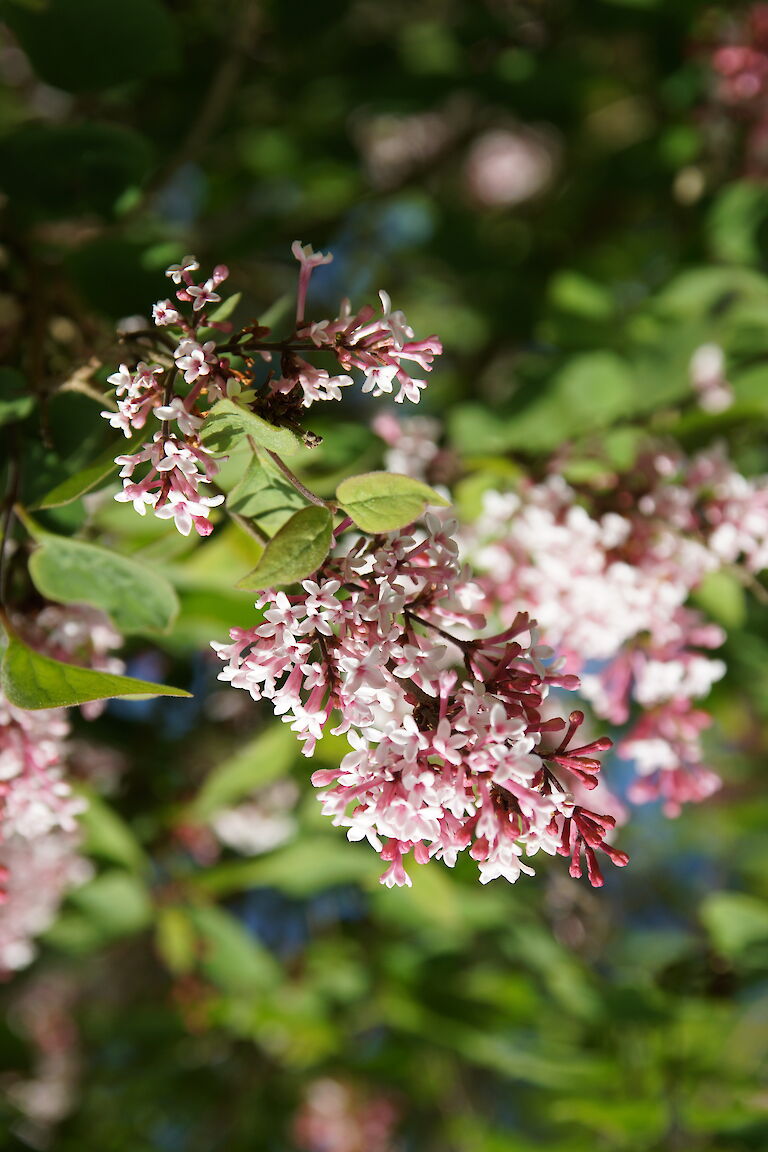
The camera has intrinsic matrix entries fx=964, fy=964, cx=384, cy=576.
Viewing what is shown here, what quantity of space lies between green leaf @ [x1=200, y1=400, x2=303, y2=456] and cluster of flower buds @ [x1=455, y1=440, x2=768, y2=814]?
18.1 inches

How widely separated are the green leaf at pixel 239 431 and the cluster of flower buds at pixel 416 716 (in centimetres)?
9

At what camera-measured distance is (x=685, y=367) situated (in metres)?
1.21

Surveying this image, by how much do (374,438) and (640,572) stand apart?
12.0 inches

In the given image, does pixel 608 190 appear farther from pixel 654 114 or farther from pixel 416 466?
pixel 416 466

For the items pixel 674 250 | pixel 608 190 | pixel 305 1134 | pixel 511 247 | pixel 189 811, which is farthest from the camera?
pixel 305 1134

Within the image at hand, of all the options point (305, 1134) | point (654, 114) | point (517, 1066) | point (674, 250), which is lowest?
point (305, 1134)

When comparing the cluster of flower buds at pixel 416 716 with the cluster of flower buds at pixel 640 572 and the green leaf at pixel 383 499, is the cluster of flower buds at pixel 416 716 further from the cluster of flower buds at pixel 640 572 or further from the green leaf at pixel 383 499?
the cluster of flower buds at pixel 640 572

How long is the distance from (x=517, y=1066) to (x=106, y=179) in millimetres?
1307

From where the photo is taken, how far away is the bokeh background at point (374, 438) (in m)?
1.07

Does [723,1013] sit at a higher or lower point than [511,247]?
lower

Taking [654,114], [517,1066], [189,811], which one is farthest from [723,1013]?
[654,114]

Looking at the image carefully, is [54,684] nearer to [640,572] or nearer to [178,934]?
[640,572]

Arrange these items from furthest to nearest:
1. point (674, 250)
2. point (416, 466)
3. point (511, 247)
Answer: point (511, 247) < point (674, 250) < point (416, 466)

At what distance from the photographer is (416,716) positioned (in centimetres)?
65
